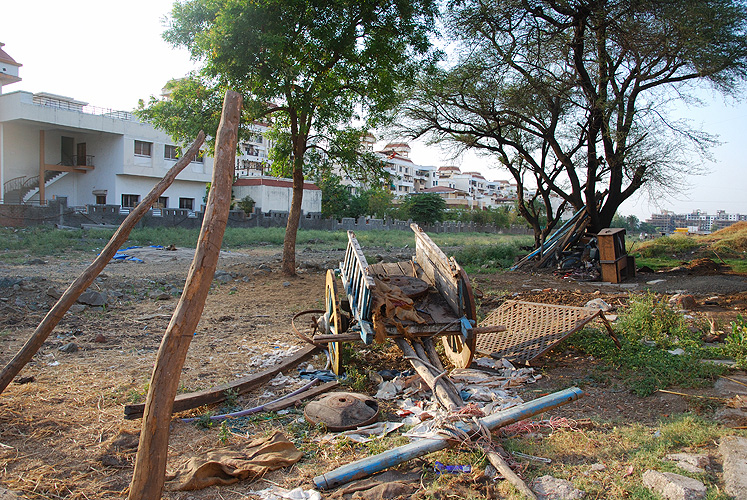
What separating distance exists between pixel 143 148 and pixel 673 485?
113 ft

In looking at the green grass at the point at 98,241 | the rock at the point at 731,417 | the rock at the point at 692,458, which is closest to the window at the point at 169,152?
the green grass at the point at 98,241

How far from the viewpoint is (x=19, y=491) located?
9.98 feet

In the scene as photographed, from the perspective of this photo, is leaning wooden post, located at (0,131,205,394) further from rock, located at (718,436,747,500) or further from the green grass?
the green grass

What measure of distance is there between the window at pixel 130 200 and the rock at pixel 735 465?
33.4 metres

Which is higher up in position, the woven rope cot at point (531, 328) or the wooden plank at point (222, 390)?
the woven rope cot at point (531, 328)

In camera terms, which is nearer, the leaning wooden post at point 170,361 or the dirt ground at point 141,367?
the leaning wooden post at point 170,361

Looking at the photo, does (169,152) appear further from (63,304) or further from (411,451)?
(411,451)

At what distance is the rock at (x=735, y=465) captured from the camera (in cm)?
269

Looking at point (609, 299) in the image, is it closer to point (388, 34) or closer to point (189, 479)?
point (388, 34)

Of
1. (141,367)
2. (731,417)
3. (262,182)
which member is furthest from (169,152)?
(731,417)

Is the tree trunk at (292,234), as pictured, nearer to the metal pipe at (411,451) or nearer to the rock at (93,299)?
the rock at (93,299)

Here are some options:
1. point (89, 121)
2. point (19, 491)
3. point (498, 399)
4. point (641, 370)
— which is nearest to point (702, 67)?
point (641, 370)

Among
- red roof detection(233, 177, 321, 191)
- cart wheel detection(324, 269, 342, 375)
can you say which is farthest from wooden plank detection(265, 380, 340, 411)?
red roof detection(233, 177, 321, 191)

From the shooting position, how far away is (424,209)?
170ft
